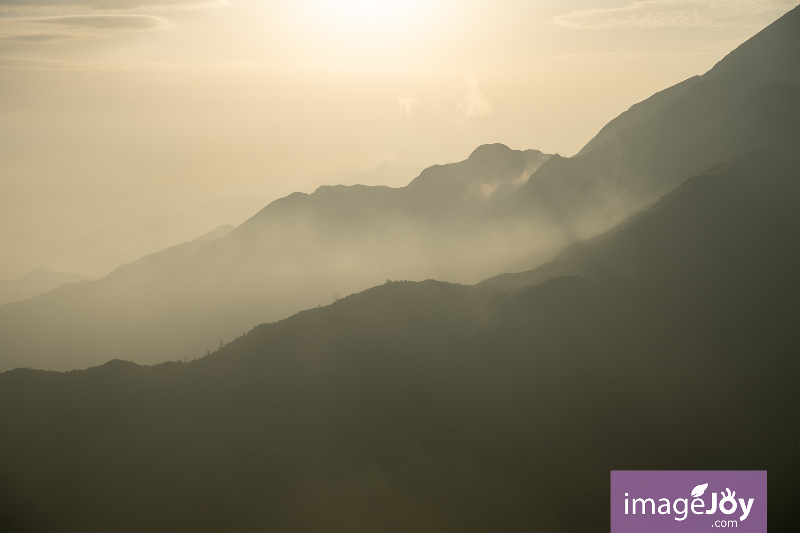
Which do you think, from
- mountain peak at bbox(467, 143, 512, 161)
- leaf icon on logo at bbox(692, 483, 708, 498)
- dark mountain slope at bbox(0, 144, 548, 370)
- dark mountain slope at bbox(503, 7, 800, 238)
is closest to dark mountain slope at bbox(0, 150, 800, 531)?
leaf icon on logo at bbox(692, 483, 708, 498)

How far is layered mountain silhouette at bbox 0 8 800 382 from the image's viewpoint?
107625 millimetres

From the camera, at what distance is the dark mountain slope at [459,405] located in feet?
168

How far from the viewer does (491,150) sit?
157m

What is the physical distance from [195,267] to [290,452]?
132m

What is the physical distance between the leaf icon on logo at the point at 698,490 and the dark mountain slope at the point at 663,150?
68192mm

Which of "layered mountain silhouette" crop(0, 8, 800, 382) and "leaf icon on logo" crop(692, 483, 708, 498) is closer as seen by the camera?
"leaf icon on logo" crop(692, 483, 708, 498)

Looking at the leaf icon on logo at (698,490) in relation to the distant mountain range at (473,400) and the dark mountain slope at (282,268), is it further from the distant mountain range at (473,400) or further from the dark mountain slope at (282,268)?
the dark mountain slope at (282,268)

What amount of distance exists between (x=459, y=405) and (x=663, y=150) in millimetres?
85876

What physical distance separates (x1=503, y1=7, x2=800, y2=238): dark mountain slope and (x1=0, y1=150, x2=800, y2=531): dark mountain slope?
35.1 meters

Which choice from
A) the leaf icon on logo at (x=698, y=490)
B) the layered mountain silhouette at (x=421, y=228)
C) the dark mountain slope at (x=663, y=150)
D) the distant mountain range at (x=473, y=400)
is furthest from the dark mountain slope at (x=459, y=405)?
the layered mountain silhouette at (x=421, y=228)

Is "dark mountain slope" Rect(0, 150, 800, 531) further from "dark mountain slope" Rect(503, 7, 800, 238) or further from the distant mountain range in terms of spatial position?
"dark mountain slope" Rect(503, 7, 800, 238)

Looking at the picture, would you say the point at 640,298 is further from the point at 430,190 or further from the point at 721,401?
the point at 430,190

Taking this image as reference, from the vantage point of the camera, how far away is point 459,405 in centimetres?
5666

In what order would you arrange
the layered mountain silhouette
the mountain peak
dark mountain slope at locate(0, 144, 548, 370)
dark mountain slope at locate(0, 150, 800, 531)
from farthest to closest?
the mountain peak, dark mountain slope at locate(0, 144, 548, 370), the layered mountain silhouette, dark mountain slope at locate(0, 150, 800, 531)
